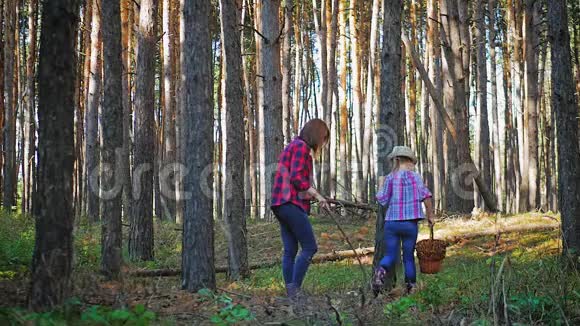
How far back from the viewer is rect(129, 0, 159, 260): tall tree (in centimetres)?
1083

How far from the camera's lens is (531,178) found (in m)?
19.4

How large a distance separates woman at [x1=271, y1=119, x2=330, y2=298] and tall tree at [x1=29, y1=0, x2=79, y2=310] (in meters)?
2.50

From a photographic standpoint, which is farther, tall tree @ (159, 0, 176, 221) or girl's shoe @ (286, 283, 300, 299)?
tall tree @ (159, 0, 176, 221)

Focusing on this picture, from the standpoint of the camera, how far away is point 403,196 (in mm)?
6723

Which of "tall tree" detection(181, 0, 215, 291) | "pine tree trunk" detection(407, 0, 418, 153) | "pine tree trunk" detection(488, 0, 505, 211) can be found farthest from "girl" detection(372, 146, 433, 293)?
"pine tree trunk" detection(407, 0, 418, 153)

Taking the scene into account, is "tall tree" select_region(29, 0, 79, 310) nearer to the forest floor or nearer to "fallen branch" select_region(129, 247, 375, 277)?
the forest floor

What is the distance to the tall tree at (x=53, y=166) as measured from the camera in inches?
155

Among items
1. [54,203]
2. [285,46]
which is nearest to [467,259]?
[54,203]

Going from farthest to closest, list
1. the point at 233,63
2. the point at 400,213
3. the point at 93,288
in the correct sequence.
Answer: the point at 233,63 < the point at 400,213 < the point at 93,288

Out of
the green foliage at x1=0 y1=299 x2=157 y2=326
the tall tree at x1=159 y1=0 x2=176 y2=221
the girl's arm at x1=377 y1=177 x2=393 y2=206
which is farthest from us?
the tall tree at x1=159 y1=0 x2=176 y2=221

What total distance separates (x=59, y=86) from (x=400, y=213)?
3.99 m

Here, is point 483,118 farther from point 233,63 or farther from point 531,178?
point 233,63

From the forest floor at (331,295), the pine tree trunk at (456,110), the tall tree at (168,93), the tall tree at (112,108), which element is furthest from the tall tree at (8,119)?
the pine tree trunk at (456,110)

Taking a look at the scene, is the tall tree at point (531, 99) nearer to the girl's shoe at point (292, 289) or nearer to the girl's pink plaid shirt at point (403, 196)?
the girl's pink plaid shirt at point (403, 196)
